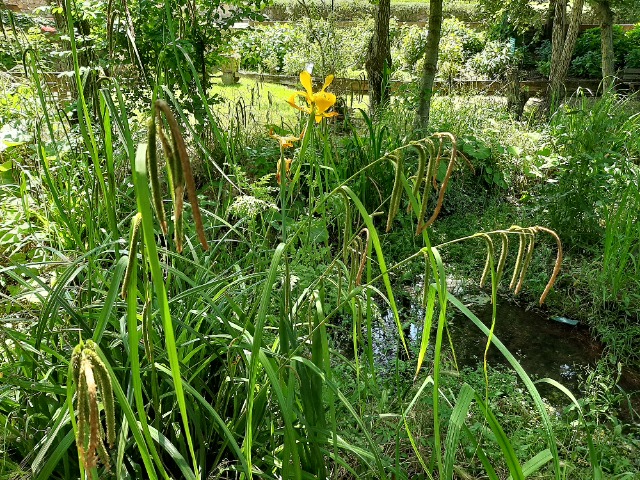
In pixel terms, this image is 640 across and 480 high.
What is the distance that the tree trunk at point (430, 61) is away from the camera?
404 centimetres

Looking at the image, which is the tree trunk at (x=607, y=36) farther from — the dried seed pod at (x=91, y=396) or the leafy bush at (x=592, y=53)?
the dried seed pod at (x=91, y=396)

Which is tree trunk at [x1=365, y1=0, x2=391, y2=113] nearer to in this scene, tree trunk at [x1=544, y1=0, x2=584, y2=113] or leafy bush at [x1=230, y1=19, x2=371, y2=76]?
leafy bush at [x1=230, y1=19, x2=371, y2=76]

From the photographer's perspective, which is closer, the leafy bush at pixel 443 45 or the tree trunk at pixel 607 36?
the tree trunk at pixel 607 36

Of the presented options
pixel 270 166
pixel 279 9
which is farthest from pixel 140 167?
pixel 279 9

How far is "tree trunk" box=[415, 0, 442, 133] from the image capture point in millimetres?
4043

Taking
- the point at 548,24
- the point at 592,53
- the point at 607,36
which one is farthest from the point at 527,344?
the point at 548,24

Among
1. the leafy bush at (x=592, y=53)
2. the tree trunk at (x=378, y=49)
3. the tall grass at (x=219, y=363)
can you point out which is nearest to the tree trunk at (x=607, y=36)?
the tree trunk at (x=378, y=49)

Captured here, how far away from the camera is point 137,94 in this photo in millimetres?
3420

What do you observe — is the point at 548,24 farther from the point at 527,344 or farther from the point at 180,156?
the point at 180,156

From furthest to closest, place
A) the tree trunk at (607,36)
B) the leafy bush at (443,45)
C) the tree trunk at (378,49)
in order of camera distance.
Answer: the leafy bush at (443,45) < the tree trunk at (607,36) < the tree trunk at (378,49)

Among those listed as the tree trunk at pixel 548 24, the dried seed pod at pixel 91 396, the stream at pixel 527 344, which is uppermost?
the tree trunk at pixel 548 24

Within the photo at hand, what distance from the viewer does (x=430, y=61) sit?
419 cm

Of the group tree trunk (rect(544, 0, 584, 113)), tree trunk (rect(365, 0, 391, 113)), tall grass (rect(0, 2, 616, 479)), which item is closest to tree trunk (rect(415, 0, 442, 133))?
tree trunk (rect(365, 0, 391, 113))

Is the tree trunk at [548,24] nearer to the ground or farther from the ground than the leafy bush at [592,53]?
farther from the ground
